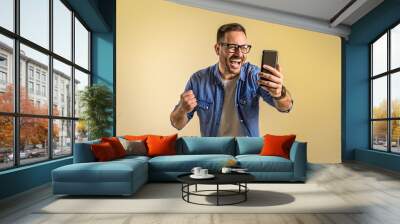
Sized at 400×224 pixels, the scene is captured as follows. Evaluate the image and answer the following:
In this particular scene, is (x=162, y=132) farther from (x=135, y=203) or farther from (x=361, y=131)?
(x=361, y=131)

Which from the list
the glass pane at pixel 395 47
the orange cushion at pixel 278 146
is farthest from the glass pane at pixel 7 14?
the glass pane at pixel 395 47

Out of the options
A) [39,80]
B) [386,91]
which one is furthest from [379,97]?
[39,80]

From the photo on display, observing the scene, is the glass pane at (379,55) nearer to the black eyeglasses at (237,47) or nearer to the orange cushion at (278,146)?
the black eyeglasses at (237,47)

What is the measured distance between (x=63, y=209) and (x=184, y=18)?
5.28 meters

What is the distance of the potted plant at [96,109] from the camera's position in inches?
299

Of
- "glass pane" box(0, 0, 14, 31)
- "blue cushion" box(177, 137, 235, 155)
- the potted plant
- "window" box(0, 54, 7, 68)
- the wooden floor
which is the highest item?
"glass pane" box(0, 0, 14, 31)

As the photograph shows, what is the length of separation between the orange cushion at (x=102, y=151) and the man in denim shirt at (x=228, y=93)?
8.53 ft

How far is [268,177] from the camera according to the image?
6.00m

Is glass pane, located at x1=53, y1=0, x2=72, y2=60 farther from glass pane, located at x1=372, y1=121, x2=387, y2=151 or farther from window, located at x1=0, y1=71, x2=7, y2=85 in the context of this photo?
glass pane, located at x1=372, y1=121, x2=387, y2=151

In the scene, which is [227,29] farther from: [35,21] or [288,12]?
[35,21]

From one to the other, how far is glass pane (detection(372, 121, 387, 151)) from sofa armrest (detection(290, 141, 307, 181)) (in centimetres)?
318

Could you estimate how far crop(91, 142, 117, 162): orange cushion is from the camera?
5.63 meters

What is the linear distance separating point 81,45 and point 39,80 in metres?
2.31

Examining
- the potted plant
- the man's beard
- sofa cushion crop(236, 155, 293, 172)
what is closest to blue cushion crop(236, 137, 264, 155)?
sofa cushion crop(236, 155, 293, 172)
